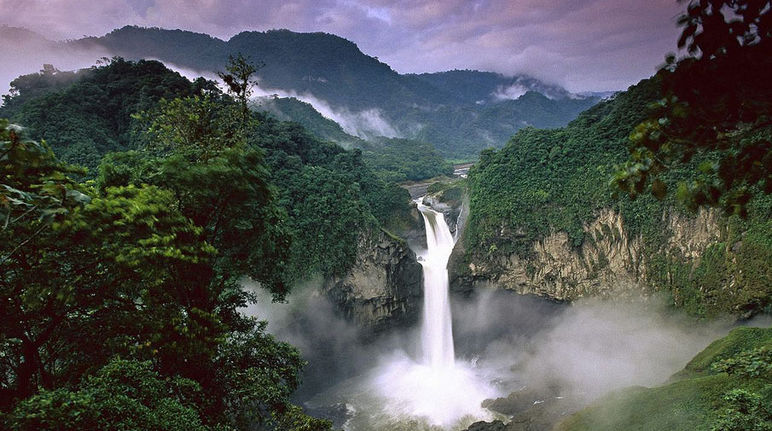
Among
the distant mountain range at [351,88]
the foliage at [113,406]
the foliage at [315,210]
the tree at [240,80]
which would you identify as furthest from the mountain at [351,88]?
the foliage at [113,406]

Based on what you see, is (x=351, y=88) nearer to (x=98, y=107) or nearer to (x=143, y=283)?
(x=98, y=107)

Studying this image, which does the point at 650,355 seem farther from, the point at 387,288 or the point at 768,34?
the point at 768,34

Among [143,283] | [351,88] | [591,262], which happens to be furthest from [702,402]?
[351,88]

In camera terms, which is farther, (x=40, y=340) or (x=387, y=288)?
(x=387, y=288)

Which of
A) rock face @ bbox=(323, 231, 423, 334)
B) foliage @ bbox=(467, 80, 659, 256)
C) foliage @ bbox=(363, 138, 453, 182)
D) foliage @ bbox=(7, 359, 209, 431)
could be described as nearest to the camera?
foliage @ bbox=(7, 359, 209, 431)

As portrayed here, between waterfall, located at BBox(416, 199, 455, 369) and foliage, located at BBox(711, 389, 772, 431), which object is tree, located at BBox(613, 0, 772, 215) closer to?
foliage, located at BBox(711, 389, 772, 431)

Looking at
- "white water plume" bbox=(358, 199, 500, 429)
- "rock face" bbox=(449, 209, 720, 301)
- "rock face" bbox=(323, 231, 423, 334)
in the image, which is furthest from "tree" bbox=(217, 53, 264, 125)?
"rock face" bbox=(449, 209, 720, 301)

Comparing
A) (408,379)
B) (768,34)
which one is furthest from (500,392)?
(768,34)
